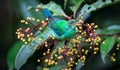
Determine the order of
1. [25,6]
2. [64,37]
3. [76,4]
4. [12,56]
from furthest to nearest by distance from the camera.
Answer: [25,6], [12,56], [76,4], [64,37]

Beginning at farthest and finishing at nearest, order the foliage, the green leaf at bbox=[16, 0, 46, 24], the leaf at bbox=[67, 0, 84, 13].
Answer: the green leaf at bbox=[16, 0, 46, 24] < the leaf at bbox=[67, 0, 84, 13] < the foliage

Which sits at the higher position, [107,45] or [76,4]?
[76,4]

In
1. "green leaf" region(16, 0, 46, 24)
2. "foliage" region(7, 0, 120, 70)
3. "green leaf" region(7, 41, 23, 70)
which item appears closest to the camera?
"foliage" region(7, 0, 120, 70)

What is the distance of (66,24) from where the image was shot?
96cm

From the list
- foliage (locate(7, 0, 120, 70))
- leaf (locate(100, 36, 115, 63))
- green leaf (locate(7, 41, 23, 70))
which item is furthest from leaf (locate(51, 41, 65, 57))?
green leaf (locate(7, 41, 23, 70))

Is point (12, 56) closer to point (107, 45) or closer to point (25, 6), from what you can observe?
point (25, 6)

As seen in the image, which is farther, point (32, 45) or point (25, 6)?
point (25, 6)

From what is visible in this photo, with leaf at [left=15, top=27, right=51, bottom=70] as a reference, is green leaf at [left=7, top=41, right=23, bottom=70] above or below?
below

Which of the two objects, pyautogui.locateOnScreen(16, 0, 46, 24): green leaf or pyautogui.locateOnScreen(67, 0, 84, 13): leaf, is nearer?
pyautogui.locateOnScreen(67, 0, 84, 13): leaf

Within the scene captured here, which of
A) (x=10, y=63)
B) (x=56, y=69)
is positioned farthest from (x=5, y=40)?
(x=56, y=69)

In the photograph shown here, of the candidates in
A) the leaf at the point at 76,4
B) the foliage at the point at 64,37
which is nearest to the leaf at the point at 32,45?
the foliage at the point at 64,37

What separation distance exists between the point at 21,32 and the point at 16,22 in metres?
0.47

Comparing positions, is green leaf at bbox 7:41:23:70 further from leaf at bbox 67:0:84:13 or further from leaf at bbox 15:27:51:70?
leaf at bbox 67:0:84:13

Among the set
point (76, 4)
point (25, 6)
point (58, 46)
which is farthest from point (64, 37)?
point (25, 6)
